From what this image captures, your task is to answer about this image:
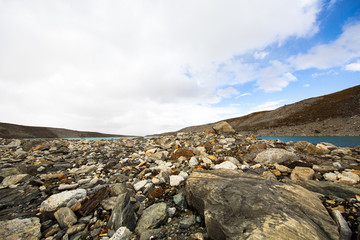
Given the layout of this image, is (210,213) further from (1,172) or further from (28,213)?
(1,172)

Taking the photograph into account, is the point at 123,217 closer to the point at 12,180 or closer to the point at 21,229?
the point at 21,229

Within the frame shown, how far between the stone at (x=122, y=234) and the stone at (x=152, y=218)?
0.66ft

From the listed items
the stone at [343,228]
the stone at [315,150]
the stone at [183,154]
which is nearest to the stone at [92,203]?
the stone at [183,154]

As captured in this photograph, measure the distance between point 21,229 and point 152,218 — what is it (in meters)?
2.64

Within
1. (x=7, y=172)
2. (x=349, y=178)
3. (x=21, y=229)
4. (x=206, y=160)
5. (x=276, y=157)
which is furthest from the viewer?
(x=206, y=160)

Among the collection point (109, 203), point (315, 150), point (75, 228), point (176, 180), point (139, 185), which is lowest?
point (75, 228)

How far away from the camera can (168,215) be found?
2988 millimetres

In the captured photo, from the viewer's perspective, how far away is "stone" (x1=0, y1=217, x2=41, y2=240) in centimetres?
249

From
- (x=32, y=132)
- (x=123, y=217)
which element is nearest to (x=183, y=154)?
(x=123, y=217)

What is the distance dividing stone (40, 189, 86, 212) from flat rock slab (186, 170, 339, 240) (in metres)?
3.09

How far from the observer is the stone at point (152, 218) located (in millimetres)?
2703

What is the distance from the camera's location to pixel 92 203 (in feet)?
11.0

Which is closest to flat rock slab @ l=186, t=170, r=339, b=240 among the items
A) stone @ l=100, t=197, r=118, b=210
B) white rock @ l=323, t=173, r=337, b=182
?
stone @ l=100, t=197, r=118, b=210

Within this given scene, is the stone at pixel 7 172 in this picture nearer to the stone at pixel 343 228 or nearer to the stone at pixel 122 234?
the stone at pixel 122 234
